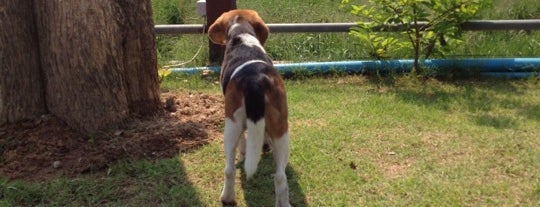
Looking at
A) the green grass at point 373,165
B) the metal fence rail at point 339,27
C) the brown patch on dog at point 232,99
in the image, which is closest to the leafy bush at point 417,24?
the metal fence rail at point 339,27

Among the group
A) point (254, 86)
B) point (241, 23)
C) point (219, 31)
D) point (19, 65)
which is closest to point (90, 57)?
point (19, 65)

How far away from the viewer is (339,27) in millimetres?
7602

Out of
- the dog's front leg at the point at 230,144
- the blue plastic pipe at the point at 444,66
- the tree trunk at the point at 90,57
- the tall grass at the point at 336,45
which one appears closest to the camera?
the dog's front leg at the point at 230,144

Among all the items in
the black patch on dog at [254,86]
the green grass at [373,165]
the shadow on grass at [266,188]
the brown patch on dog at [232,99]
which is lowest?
the shadow on grass at [266,188]

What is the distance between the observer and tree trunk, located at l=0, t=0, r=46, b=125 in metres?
4.75

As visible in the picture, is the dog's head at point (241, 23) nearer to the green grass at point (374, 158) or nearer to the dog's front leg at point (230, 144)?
the green grass at point (374, 158)

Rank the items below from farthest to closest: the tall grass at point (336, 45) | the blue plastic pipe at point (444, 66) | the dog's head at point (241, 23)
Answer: the tall grass at point (336, 45)
the blue plastic pipe at point (444, 66)
the dog's head at point (241, 23)

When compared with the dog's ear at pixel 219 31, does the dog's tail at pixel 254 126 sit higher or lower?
lower

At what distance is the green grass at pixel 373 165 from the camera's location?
419cm

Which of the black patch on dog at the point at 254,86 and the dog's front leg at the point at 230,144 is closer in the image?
the black patch on dog at the point at 254,86

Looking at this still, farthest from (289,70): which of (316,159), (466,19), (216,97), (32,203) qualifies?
(32,203)

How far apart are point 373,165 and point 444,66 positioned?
9.46ft

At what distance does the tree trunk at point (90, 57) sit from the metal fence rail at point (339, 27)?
2.59 metres

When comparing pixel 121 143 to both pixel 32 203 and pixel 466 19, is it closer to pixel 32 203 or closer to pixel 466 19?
pixel 32 203
